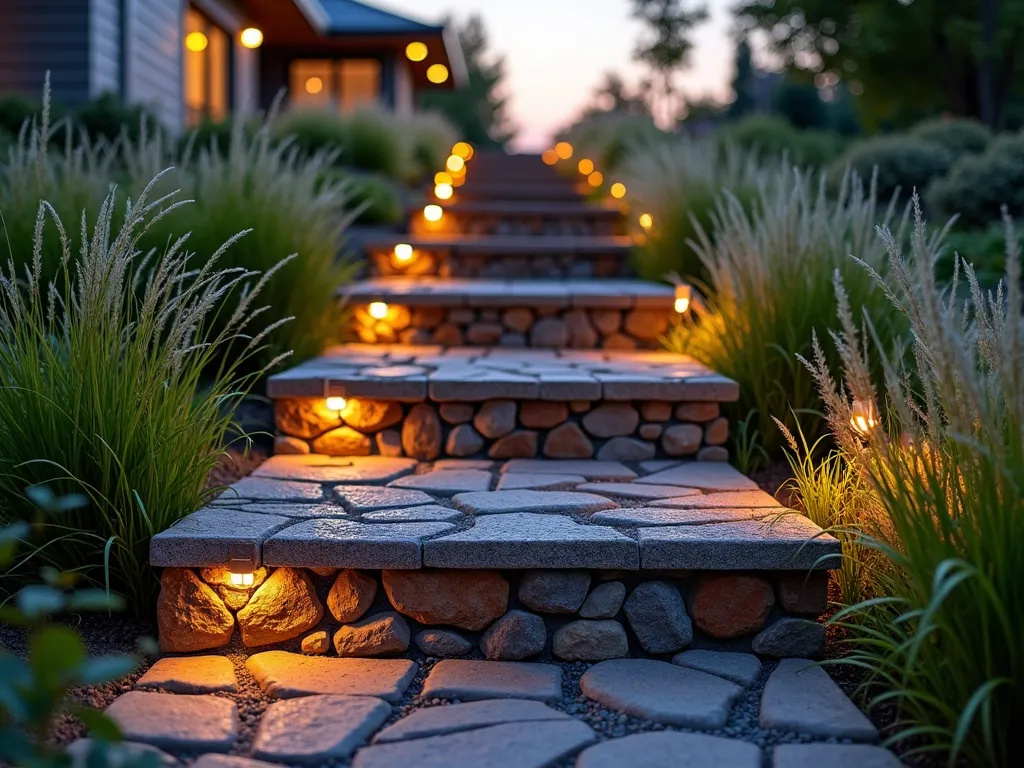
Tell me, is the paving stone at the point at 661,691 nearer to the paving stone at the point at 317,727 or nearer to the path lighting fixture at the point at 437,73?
the paving stone at the point at 317,727

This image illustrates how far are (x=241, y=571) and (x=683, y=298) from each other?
2.82 m

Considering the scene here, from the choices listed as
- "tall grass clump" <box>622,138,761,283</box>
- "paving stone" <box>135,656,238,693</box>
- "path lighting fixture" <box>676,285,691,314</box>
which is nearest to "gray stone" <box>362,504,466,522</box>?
"paving stone" <box>135,656,238,693</box>

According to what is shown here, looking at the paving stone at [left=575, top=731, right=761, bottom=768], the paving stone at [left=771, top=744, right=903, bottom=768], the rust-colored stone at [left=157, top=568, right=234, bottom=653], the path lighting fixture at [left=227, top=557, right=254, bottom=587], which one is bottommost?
the paving stone at [left=575, top=731, right=761, bottom=768]

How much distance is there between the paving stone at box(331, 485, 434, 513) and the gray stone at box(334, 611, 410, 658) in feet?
1.33

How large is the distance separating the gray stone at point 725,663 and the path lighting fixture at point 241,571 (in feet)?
3.54

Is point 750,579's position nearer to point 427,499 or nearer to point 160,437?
point 427,499

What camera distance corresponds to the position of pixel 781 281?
3764 mm

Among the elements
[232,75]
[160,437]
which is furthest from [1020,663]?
[232,75]

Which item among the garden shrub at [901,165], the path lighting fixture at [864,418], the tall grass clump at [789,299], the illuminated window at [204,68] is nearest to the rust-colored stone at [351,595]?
the path lighting fixture at [864,418]

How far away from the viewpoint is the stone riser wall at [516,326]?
490cm

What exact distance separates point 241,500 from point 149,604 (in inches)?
15.6

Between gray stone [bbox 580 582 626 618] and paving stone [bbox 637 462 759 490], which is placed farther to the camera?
paving stone [bbox 637 462 759 490]

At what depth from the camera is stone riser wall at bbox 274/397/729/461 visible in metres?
3.64

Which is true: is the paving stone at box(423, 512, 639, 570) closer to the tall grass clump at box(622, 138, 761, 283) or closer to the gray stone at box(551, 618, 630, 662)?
the gray stone at box(551, 618, 630, 662)
